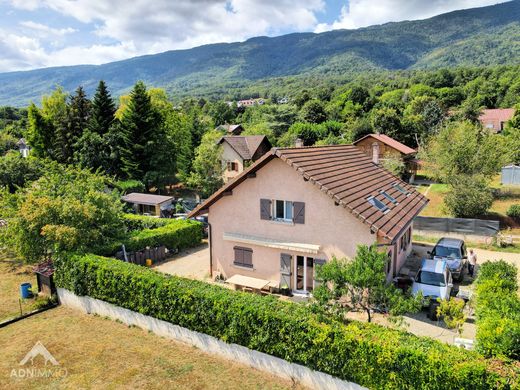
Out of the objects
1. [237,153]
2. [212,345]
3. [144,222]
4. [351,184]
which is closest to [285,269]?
[351,184]

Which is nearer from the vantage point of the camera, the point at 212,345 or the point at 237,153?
the point at 212,345

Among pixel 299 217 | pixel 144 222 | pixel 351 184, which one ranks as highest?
pixel 351 184

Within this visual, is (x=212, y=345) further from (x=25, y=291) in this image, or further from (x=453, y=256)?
(x=453, y=256)

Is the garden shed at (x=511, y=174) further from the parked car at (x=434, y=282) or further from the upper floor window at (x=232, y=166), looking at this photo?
the upper floor window at (x=232, y=166)

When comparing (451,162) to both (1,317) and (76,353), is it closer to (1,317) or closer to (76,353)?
(76,353)

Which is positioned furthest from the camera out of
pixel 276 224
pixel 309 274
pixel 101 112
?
pixel 101 112

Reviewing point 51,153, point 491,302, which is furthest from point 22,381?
point 51,153
